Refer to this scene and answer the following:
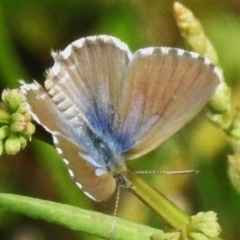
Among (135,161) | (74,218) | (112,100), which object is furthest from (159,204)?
(135,161)

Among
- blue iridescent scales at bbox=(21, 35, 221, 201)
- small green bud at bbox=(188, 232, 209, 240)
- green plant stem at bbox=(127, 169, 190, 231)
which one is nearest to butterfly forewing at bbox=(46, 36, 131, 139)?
blue iridescent scales at bbox=(21, 35, 221, 201)

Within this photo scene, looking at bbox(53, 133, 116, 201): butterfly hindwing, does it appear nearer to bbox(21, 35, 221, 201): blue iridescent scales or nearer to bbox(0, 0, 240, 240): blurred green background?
bbox(21, 35, 221, 201): blue iridescent scales

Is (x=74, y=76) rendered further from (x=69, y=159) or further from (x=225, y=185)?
→ (x=225, y=185)

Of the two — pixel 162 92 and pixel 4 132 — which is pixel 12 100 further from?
pixel 162 92

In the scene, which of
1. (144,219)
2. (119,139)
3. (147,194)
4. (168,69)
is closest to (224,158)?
(144,219)

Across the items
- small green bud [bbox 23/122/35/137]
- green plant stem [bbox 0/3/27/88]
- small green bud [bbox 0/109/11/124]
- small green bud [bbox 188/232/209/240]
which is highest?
green plant stem [bbox 0/3/27/88]

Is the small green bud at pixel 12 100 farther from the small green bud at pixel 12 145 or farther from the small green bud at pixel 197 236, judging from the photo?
the small green bud at pixel 197 236

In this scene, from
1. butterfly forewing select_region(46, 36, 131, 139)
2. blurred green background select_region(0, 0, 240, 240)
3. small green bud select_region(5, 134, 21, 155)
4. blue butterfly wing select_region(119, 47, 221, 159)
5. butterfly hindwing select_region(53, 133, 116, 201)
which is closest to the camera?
small green bud select_region(5, 134, 21, 155)
